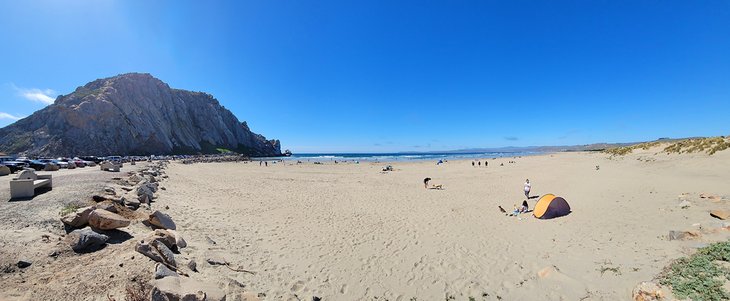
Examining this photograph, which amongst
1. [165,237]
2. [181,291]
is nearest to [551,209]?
[181,291]

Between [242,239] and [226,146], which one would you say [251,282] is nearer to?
[242,239]

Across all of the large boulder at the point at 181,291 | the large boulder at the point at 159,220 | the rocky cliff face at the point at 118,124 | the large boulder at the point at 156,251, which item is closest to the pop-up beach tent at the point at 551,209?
the large boulder at the point at 181,291

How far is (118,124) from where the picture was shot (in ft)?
253

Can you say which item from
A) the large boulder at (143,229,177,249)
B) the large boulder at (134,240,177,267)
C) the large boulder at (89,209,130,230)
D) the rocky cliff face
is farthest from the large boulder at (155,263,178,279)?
the rocky cliff face

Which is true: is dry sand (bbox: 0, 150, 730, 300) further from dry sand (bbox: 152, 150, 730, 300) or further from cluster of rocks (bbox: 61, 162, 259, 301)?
cluster of rocks (bbox: 61, 162, 259, 301)

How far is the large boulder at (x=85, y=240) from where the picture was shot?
5.73m

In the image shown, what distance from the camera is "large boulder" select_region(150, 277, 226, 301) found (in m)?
3.94

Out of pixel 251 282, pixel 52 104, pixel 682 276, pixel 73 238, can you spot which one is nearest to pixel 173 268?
pixel 251 282

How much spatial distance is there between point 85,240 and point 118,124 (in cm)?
9379

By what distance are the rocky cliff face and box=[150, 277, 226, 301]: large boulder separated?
90.9m

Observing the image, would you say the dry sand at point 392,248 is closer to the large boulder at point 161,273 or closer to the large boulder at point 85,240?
the large boulder at point 85,240

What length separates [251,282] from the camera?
6793 mm

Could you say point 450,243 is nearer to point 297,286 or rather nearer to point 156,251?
point 297,286

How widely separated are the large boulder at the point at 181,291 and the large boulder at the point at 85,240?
281 centimetres
